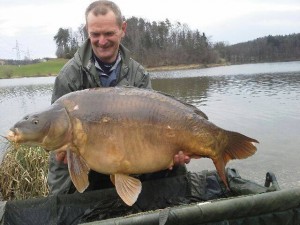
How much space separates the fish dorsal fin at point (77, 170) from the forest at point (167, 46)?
166 ft

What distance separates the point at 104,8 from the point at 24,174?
2341 mm

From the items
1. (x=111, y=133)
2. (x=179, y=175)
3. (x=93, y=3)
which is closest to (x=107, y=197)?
(x=179, y=175)

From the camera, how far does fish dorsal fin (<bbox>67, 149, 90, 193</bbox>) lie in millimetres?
2131

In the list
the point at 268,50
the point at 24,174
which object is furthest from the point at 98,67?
the point at 268,50

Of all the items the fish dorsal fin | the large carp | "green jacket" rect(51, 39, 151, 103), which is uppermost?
"green jacket" rect(51, 39, 151, 103)

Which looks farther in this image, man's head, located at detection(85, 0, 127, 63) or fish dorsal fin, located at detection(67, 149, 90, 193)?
man's head, located at detection(85, 0, 127, 63)

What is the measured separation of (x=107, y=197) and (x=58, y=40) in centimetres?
6659

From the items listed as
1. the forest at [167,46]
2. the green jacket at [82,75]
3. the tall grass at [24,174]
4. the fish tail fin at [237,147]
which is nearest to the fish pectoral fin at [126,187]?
the fish tail fin at [237,147]

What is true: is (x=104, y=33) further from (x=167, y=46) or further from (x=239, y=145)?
(x=167, y=46)

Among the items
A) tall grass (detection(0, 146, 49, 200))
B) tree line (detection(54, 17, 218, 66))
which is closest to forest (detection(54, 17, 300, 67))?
tree line (detection(54, 17, 218, 66))

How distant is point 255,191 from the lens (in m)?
2.63

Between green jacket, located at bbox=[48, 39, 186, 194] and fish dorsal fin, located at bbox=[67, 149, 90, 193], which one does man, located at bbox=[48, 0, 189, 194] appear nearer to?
green jacket, located at bbox=[48, 39, 186, 194]

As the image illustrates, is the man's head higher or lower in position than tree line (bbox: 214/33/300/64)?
higher

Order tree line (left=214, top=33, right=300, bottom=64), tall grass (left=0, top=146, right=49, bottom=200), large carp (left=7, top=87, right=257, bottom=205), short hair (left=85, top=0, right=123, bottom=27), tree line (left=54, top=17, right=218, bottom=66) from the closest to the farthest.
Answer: large carp (left=7, top=87, right=257, bottom=205), short hair (left=85, top=0, right=123, bottom=27), tall grass (left=0, top=146, right=49, bottom=200), tree line (left=54, top=17, right=218, bottom=66), tree line (left=214, top=33, right=300, bottom=64)
